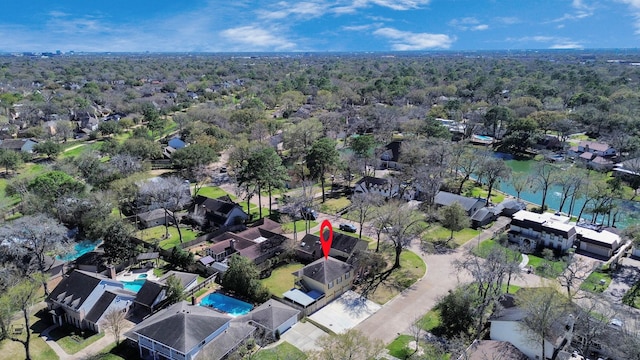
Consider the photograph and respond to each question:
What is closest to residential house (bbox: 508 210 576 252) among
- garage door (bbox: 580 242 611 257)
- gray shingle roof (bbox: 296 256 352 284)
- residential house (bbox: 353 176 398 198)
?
garage door (bbox: 580 242 611 257)

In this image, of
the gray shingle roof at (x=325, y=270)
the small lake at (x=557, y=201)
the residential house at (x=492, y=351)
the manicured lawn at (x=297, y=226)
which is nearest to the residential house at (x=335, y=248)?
the gray shingle roof at (x=325, y=270)

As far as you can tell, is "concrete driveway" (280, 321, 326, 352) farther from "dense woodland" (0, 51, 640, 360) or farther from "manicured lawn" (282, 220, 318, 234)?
"manicured lawn" (282, 220, 318, 234)

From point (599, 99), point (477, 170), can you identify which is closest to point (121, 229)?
point (477, 170)

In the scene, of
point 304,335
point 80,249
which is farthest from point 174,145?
point 304,335

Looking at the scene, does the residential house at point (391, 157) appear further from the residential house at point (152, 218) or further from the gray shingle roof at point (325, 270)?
the gray shingle roof at point (325, 270)

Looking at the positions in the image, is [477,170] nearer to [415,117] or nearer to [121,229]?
[415,117]

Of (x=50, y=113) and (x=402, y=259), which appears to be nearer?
(x=402, y=259)

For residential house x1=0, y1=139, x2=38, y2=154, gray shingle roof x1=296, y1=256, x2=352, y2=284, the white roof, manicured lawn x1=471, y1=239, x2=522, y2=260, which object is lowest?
manicured lawn x1=471, y1=239, x2=522, y2=260
